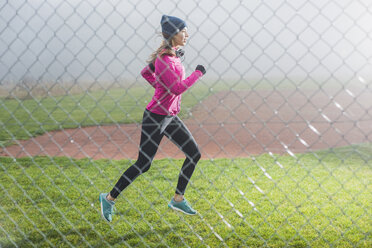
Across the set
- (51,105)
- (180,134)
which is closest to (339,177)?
(180,134)

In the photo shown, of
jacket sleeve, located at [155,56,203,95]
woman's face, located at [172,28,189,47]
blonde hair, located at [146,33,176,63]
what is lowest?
jacket sleeve, located at [155,56,203,95]

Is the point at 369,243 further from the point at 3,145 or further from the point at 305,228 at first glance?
the point at 3,145

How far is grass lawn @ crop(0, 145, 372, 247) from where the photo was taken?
291 centimetres

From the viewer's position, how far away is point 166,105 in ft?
9.36

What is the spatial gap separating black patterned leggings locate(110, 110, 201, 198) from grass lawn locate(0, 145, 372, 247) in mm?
238

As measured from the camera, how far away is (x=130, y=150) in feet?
23.7

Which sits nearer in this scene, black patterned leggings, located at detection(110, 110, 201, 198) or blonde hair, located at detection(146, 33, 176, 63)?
blonde hair, located at detection(146, 33, 176, 63)

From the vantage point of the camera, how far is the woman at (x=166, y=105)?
2.60 m

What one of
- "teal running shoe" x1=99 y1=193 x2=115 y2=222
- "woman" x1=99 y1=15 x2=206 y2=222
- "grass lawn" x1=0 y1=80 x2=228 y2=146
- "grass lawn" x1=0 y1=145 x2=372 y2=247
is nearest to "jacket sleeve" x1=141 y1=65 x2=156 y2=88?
"woman" x1=99 y1=15 x2=206 y2=222

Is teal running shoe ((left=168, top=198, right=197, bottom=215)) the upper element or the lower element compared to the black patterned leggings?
lower

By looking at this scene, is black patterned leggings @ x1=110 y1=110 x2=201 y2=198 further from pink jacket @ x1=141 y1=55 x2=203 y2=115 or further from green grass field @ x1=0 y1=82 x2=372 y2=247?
green grass field @ x1=0 y1=82 x2=372 y2=247

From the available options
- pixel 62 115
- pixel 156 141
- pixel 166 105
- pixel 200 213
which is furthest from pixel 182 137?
pixel 62 115

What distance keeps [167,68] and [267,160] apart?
386 cm

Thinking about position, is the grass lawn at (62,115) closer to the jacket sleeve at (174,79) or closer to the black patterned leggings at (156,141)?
the black patterned leggings at (156,141)
